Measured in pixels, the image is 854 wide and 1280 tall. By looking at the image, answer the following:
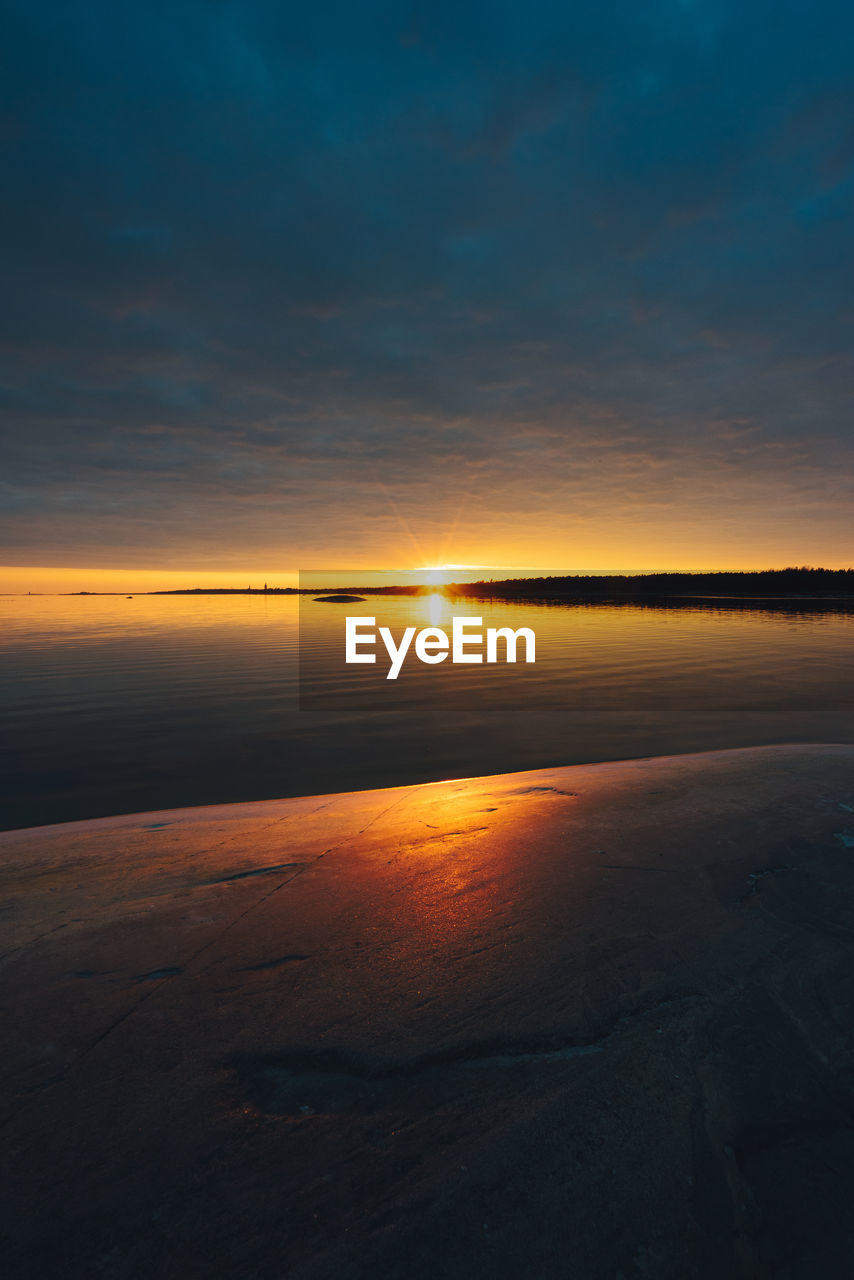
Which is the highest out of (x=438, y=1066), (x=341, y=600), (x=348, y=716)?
(x=341, y=600)

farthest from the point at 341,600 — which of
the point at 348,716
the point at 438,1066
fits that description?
the point at 438,1066

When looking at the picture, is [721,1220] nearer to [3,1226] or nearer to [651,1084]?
[651,1084]

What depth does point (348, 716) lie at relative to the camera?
1316 centimetres

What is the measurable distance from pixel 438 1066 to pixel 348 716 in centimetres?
1111

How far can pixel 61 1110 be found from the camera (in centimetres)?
204

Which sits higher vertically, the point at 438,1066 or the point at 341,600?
the point at 341,600

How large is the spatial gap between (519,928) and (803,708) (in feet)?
41.3

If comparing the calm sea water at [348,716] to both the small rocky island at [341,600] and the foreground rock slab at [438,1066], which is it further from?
the small rocky island at [341,600]

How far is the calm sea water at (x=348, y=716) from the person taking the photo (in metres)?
8.86

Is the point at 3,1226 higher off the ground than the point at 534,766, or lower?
higher

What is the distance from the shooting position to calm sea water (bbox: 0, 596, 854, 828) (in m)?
8.86

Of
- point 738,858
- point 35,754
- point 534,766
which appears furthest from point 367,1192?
point 35,754

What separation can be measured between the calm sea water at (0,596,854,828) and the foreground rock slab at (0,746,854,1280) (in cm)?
483

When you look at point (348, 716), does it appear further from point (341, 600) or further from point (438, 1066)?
point (341, 600)
